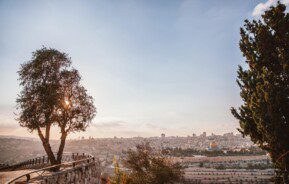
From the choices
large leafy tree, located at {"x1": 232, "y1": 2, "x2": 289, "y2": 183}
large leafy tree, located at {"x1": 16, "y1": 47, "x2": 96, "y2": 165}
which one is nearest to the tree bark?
large leafy tree, located at {"x1": 16, "y1": 47, "x2": 96, "y2": 165}

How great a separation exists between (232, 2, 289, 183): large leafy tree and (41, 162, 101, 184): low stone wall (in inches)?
372

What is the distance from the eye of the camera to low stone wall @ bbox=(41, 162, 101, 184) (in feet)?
36.3

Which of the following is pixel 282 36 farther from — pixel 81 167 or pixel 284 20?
pixel 81 167

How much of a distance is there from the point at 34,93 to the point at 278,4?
18298 mm

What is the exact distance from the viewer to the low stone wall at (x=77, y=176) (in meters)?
11.1

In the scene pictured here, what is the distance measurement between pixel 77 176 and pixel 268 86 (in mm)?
10867

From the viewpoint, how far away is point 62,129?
69.0ft

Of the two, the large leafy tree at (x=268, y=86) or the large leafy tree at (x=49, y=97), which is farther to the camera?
the large leafy tree at (x=49, y=97)

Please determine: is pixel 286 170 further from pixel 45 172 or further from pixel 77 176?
pixel 45 172

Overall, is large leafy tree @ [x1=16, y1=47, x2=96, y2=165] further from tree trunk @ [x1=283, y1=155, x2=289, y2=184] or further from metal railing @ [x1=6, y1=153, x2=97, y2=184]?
tree trunk @ [x1=283, y1=155, x2=289, y2=184]

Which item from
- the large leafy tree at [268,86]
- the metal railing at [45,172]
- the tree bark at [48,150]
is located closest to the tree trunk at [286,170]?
the large leafy tree at [268,86]

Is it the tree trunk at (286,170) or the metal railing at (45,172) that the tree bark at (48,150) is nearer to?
the metal railing at (45,172)

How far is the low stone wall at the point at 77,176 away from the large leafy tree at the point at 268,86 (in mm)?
9446

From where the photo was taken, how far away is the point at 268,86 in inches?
483
